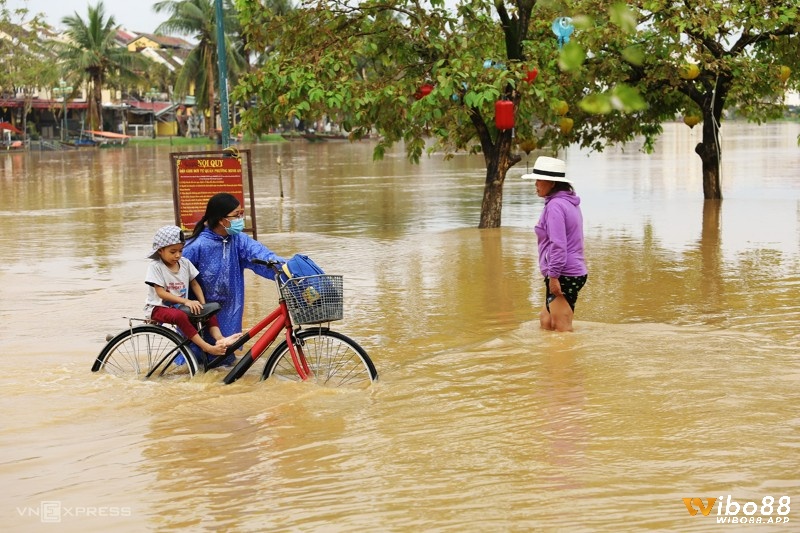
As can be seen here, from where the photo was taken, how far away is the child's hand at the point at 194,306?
716cm

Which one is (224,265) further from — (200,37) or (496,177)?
(200,37)

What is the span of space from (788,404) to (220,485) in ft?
11.3

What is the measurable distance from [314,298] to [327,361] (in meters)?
0.71

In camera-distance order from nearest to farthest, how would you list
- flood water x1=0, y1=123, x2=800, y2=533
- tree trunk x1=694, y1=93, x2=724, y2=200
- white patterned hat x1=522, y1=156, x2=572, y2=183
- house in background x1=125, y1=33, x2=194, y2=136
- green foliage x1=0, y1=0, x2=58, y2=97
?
1. flood water x1=0, y1=123, x2=800, y2=533
2. white patterned hat x1=522, y1=156, x2=572, y2=183
3. tree trunk x1=694, y1=93, x2=724, y2=200
4. green foliage x1=0, y1=0, x2=58, y2=97
5. house in background x1=125, y1=33, x2=194, y2=136

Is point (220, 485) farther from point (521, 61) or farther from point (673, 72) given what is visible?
point (673, 72)

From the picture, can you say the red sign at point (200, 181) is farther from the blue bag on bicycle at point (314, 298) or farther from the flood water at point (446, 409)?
the blue bag on bicycle at point (314, 298)

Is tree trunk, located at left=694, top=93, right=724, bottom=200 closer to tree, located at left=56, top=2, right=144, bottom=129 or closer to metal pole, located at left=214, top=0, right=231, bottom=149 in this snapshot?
metal pole, located at left=214, top=0, right=231, bottom=149

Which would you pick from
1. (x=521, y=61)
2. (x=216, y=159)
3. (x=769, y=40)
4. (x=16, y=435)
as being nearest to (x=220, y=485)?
(x=16, y=435)

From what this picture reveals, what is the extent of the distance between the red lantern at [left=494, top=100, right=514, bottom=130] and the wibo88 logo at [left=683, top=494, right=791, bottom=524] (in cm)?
1170

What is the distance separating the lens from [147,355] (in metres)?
7.27

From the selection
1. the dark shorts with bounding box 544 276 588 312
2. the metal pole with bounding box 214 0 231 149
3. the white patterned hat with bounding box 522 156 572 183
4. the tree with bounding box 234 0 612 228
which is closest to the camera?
the white patterned hat with bounding box 522 156 572 183

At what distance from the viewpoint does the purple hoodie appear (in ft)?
26.2

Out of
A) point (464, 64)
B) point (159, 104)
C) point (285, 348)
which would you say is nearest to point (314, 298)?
point (285, 348)

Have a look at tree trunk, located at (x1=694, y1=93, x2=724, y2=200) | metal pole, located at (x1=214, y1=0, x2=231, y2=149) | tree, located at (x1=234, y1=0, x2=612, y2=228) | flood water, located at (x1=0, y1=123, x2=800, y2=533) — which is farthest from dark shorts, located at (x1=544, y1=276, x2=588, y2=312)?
tree trunk, located at (x1=694, y1=93, x2=724, y2=200)
